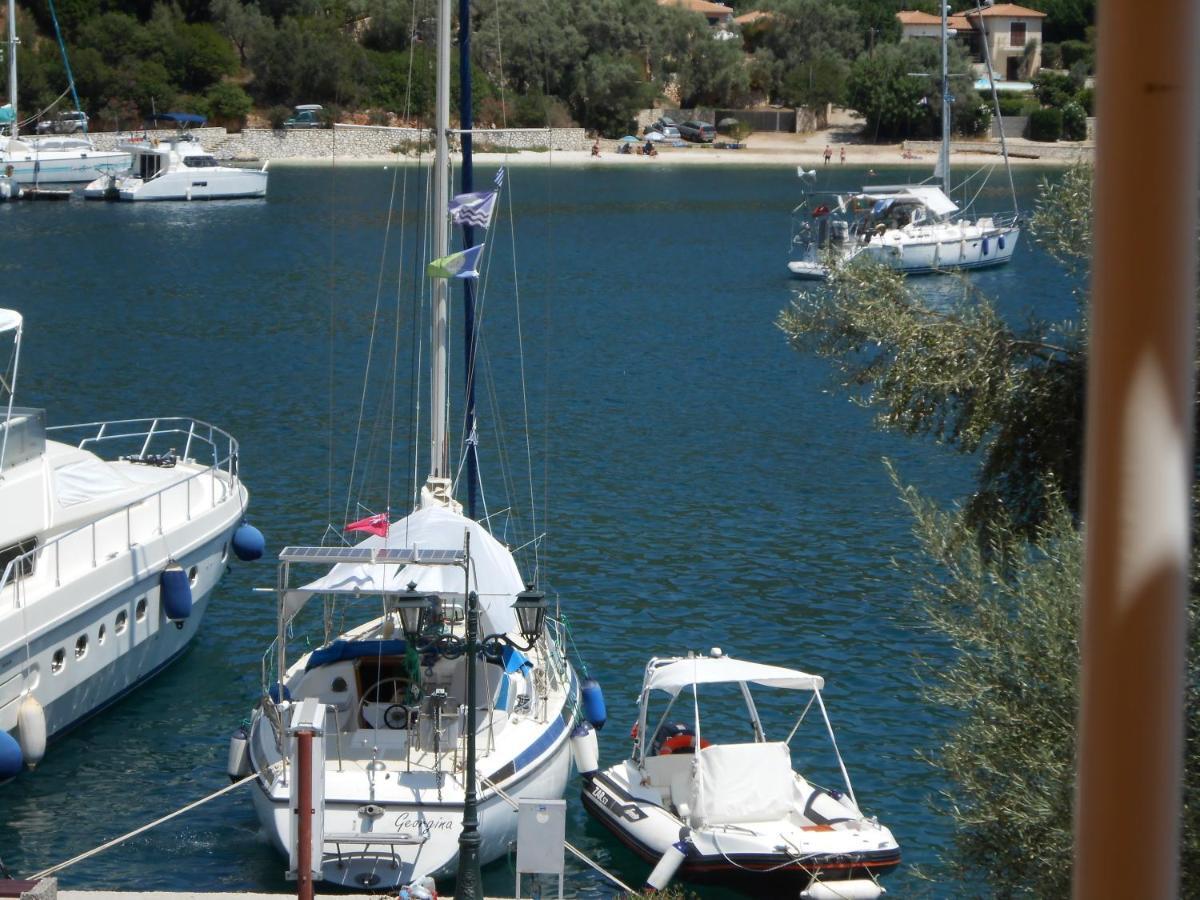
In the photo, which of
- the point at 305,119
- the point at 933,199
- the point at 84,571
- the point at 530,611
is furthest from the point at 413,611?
the point at 305,119

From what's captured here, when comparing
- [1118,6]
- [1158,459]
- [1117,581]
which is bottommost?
[1117,581]

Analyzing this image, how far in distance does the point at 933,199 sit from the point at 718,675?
4281cm

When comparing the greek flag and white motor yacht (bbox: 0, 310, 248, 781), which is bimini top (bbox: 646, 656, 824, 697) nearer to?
the greek flag

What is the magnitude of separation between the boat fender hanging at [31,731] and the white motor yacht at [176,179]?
70.0 m

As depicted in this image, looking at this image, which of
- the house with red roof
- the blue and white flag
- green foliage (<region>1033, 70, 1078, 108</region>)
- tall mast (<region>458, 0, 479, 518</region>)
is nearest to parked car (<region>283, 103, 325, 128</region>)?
the house with red roof

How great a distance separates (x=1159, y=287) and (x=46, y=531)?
1530 centimetres

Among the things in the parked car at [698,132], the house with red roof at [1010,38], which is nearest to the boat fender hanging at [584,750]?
the parked car at [698,132]

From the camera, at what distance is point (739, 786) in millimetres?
13742

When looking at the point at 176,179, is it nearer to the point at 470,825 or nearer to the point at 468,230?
the point at 468,230

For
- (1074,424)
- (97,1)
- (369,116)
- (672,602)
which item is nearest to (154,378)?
(672,602)

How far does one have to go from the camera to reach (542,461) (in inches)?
1097

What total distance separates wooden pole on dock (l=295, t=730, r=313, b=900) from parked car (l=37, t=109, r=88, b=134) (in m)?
91.3

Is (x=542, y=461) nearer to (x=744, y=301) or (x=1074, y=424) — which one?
(x=1074, y=424)

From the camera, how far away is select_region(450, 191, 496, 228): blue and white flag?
16.5 metres
